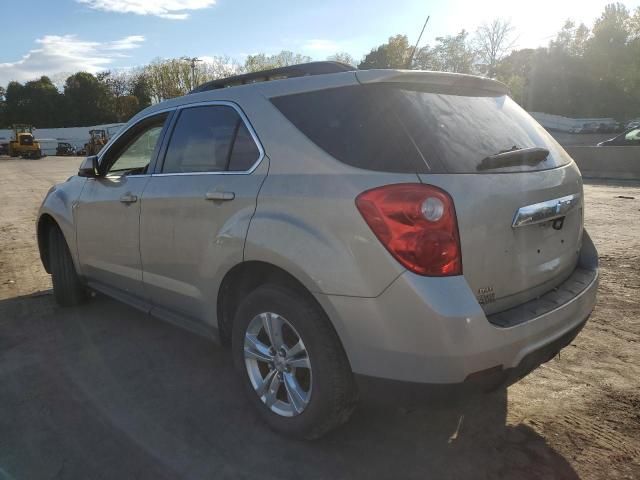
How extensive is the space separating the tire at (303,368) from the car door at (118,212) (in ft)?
4.31

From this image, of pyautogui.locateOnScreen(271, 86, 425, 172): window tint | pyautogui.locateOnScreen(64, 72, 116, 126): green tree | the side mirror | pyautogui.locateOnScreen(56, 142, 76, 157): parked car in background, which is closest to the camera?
pyautogui.locateOnScreen(271, 86, 425, 172): window tint

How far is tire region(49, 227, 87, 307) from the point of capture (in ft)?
15.8

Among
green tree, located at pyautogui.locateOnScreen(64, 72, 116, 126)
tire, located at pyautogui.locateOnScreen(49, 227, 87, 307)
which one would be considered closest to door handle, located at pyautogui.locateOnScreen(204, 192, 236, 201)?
tire, located at pyautogui.locateOnScreen(49, 227, 87, 307)

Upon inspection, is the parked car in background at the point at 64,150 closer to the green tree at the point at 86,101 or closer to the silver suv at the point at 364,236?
the green tree at the point at 86,101

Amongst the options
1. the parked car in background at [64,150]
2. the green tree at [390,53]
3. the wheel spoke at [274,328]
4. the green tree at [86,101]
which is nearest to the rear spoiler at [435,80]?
the wheel spoke at [274,328]

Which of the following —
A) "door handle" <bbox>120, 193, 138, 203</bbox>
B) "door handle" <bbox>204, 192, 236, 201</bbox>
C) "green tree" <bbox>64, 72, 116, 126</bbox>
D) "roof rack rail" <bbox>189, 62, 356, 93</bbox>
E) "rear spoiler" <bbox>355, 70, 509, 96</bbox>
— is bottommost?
"door handle" <bbox>120, 193, 138, 203</bbox>

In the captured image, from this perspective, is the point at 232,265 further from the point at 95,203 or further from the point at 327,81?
the point at 95,203

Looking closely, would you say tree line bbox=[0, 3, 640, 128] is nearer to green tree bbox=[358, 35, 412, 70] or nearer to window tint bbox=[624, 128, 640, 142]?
green tree bbox=[358, 35, 412, 70]

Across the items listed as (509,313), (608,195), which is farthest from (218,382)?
(608,195)

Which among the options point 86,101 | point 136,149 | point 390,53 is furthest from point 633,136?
point 86,101

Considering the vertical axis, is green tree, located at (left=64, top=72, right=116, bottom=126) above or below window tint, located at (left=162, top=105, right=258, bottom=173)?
above

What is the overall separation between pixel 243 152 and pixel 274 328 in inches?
40.0

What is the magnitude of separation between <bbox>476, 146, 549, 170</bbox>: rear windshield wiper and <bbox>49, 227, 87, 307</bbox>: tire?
3.84 metres

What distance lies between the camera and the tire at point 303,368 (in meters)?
2.44
